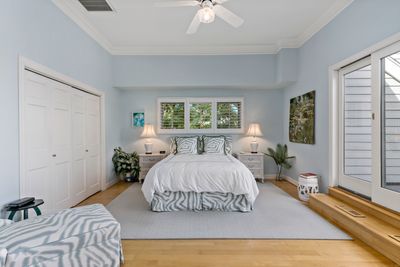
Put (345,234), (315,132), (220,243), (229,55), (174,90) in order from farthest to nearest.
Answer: (174,90) < (229,55) < (315,132) < (345,234) < (220,243)

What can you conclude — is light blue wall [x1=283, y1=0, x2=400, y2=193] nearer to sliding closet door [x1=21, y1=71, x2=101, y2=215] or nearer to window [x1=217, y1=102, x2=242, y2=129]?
window [x1=217, y1=102, x2=242, y2=129]

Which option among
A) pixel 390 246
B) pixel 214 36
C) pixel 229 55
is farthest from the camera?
pixel 229 55

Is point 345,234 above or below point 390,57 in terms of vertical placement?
below

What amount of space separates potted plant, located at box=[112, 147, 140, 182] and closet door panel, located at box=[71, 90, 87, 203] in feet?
3.93

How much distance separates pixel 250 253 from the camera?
2.25 metres

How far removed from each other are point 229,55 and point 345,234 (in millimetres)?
4146

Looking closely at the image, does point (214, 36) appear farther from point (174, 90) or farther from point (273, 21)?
point (174, 90)

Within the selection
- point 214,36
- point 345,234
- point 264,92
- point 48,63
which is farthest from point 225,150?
point 48,63

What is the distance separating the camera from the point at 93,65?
427 centimetres

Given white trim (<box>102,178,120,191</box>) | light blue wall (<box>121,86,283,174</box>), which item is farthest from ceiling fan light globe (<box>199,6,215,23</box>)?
white trim (<box>102,178,120,191</box>)

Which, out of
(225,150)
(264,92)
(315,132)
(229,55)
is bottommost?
(225,150)

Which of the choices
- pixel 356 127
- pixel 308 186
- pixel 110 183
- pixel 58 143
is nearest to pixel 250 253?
pixel 308 186

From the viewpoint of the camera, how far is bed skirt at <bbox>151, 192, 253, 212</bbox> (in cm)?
340

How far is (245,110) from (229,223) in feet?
11.5
